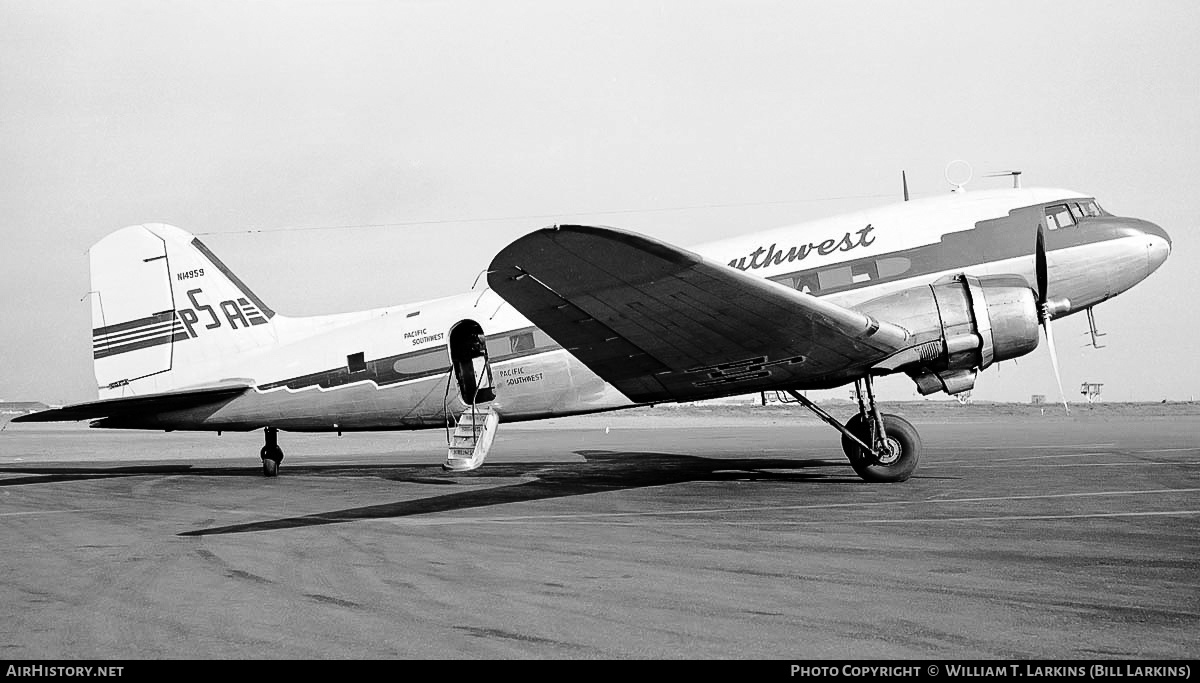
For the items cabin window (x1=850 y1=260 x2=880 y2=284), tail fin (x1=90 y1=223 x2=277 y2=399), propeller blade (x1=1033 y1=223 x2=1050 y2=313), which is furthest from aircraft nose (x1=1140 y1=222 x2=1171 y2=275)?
tail fin (x1=90 y1=223 x2=277 y2=399)

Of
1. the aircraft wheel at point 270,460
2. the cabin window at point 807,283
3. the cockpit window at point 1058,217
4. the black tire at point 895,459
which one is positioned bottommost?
the black tire at point 895,459

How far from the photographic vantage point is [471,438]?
617 inches

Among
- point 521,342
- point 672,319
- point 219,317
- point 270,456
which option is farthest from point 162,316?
point 672,319

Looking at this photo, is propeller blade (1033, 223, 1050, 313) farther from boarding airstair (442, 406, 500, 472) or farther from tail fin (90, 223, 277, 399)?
tail fin (90, 223, 277, 399)

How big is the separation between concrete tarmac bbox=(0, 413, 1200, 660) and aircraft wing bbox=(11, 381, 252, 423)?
1.61 m

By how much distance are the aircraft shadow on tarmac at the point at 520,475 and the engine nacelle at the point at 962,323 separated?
2.18 m

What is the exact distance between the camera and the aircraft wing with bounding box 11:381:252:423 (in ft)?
54.3

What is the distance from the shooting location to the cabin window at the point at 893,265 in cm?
1480

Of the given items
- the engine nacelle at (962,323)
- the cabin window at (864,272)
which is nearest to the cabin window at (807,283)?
the cabin window at (864,272)

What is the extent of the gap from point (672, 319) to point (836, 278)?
4.51 metres

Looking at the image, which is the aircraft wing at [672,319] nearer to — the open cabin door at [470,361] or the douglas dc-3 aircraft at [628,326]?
the douglas dc-3 aircraft at [628,326]

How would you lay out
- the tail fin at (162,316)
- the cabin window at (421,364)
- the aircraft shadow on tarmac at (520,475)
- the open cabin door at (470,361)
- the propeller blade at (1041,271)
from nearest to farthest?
1. the aircraft shadow on tarmac at (520,475)
2. the propeller blade at (1041,271)
3. the open cabin door at (470,361)
4. the cabin window at (421,364)
5. the tail fin at (162,316)
